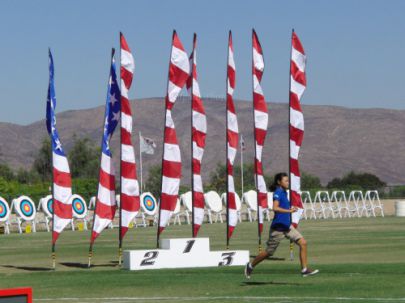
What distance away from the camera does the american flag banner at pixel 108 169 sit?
26.5 m

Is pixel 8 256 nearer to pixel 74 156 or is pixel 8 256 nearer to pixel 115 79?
pixel 115 79

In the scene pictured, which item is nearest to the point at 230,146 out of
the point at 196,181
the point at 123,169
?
the point at 196,181

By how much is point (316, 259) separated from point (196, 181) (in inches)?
127

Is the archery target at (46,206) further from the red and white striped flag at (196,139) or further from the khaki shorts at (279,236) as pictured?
the khaki shorts at (279,236)

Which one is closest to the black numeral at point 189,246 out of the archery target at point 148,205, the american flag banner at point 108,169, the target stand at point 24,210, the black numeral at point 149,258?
the black numeral at point 149,258

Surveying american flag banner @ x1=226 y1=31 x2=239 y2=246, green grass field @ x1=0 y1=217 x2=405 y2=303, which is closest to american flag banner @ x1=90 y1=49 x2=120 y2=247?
green grass field @ x1=0 y1=217 x2=405 y2=303

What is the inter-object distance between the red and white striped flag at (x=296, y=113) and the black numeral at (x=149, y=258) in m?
3.29

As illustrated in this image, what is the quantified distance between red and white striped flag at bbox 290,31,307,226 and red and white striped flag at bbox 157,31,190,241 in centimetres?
232

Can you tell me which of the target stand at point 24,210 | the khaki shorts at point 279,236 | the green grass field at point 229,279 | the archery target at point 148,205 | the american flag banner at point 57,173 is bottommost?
the green grass field at point 229,279

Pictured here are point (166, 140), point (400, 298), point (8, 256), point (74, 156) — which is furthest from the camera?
point (74, 156)

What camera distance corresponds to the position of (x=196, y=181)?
90.6ft

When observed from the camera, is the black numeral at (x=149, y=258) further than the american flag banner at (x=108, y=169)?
No

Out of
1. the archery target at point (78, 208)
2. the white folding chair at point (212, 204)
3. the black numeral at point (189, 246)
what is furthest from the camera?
the white folding chair at point (212, 204)

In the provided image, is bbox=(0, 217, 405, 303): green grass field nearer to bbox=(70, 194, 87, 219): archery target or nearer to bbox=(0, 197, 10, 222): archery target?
bbox=(0, 197, 10, 222): archery target
